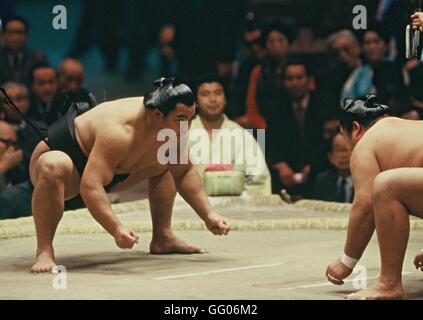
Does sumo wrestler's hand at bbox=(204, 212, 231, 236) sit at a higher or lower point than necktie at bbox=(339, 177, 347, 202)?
higher

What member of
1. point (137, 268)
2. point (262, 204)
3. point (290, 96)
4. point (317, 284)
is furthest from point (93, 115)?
point (290, 96)

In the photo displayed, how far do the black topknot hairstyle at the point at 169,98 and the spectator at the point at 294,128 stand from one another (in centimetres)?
208

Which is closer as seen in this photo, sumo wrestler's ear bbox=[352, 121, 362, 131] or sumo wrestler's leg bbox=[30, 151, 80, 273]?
sumo wrestler's ear bbox=[352, 121, 362, 131]

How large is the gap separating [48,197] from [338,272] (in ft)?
3.75

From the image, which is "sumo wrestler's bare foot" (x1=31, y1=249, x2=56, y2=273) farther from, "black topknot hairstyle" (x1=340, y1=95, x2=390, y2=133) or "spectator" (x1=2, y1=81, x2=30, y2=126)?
"spectator" (x1=2, y1=81, x2=30, y2=126)

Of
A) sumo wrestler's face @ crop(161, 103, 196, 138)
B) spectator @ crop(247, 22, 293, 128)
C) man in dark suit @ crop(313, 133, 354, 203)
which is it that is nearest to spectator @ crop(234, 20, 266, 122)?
spectator @ crop(247, 22, 293, 128)

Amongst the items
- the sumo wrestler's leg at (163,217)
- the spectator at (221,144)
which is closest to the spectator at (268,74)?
the spectator at (221,144)

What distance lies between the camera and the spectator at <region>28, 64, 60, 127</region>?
21.5 feet

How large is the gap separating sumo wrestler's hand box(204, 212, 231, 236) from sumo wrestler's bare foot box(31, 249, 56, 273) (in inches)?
22.2

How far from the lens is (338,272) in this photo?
3715mm

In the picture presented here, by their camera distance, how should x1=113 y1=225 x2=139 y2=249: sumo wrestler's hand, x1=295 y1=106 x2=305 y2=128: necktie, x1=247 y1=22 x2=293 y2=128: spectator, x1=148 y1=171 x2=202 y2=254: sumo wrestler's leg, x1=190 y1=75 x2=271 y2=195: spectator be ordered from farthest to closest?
x1=247 y1=22 x2=293 y2=128: spectator
x1=295 y1=106 x2=305 y2=128: necktie
x1=190 y1=75 x2=271 y2=195: spectator
x1=148 y1=171 x2=202 y2=254: sumo wrestler's leg
x1=113 y1=225 x2=139 y2=249: sumo wrestler's hand

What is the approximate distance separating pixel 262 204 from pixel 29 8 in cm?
222

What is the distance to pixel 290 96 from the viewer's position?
655 cm

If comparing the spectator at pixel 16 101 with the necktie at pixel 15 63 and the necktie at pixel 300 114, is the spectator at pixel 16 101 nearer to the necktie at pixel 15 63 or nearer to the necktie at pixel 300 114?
the necktie at pixel 15 63
